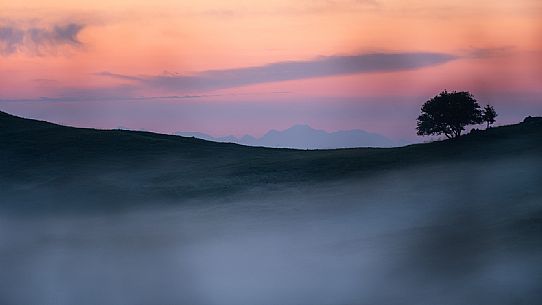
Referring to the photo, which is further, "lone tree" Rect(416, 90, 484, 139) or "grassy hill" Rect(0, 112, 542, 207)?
"lone tree" Rect(416, 90, 484, 139)

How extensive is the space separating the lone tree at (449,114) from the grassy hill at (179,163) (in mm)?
3017

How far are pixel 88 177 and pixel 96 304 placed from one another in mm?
32940

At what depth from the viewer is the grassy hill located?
62156 mm

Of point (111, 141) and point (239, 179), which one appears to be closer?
point (239, 179)

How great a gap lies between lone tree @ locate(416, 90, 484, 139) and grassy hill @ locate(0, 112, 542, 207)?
9.90 feet

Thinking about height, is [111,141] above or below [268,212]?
above

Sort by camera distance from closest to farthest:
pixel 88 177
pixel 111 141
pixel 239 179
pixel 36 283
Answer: pixel 36 283
pixel 239 179
pixel 88 177
pixel 111 141

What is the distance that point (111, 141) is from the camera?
8006cm

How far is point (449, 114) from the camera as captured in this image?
7600 cm

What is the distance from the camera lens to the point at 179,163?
72.1 m

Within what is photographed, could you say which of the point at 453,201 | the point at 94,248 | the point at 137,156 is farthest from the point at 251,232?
the point at 137,156

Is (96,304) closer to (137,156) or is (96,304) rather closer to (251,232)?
(251,232)

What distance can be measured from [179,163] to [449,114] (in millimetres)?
23000

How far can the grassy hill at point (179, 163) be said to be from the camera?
2447 inches
